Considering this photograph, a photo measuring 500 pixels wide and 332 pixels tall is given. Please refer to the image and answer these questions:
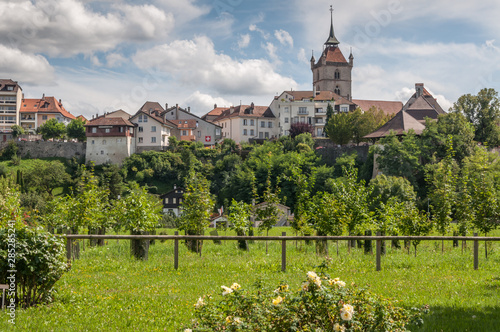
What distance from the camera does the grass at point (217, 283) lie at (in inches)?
308

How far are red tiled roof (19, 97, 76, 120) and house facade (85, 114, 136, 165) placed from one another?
34829 mm

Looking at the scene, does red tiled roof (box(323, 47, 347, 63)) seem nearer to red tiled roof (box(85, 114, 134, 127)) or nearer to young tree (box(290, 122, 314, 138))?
young tree (box(290, 122, 314, 138))

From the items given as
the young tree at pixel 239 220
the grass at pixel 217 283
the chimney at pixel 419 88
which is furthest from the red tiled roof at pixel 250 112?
the grass at pixel 217 283

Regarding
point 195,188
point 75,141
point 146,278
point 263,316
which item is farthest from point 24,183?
point 263,316

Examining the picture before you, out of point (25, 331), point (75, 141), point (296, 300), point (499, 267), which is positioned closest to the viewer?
point (296, 300)

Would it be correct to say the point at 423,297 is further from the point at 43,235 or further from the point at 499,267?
the point at 43,235

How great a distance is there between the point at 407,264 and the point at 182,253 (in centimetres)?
586

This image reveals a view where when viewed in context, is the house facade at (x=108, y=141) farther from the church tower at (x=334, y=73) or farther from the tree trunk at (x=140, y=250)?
the tree trunk at (x=140, y=250)

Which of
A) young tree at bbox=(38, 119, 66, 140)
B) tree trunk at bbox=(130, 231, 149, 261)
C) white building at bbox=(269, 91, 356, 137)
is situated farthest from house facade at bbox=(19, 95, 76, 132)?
tree trunk at bbox=(130, 231, 149, 261)

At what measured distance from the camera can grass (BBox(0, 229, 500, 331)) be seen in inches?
308

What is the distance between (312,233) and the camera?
18.5m

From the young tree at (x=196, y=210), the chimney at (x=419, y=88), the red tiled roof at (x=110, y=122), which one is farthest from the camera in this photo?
the chimney at (x=419, y=88)

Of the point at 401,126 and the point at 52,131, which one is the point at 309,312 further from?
the point at 52,131

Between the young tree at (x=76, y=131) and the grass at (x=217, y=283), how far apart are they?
269 ft
